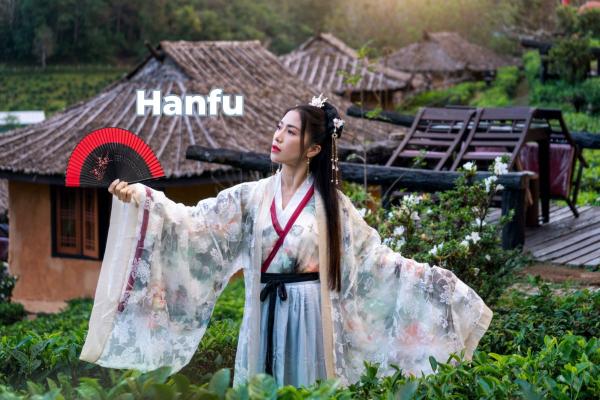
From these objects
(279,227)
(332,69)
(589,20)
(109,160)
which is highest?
(589,20)

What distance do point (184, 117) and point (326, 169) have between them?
11.2m

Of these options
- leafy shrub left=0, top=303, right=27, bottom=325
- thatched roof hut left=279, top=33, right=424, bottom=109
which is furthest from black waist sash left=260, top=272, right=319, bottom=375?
thatched roof hut left=279, top=33, right=424, bottom=109

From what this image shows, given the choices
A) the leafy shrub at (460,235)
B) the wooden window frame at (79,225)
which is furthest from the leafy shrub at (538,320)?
the wooden window frame at (79,225)

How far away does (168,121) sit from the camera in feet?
49.6

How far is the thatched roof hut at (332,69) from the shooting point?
30188mm

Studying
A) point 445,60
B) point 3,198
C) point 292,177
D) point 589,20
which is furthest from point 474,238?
point 445,60

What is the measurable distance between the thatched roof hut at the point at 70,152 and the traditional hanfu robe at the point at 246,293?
914 centimetres

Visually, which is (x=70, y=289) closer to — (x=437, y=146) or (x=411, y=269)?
(x=437, y=146)

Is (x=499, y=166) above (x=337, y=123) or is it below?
below

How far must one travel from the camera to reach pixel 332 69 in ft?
103

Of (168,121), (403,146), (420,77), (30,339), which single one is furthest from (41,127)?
(420,77)

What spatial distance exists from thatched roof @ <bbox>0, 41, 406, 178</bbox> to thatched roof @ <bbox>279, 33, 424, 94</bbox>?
11.2 m

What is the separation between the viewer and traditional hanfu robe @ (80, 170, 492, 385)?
13.1 feet

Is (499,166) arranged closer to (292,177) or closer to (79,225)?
(292,177)
